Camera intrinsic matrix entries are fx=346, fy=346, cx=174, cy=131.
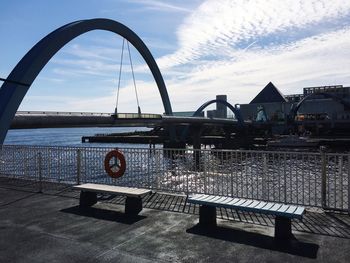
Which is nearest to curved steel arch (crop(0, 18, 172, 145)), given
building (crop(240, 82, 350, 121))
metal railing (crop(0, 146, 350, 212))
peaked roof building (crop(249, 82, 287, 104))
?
metal railing (crop(0, 146, 350, 212))

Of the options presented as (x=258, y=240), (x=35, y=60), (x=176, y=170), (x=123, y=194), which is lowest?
(x=258, y=240)

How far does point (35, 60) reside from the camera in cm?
2202

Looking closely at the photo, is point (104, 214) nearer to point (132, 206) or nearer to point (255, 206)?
point (132, 206)

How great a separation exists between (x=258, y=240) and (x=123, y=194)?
300cm

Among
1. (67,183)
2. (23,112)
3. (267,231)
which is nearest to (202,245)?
(267,231)

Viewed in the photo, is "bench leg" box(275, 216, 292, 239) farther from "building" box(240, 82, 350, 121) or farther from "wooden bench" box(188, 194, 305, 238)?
"building" box(240, 82, 350, 121)

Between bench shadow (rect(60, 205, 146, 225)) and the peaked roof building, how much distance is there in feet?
437

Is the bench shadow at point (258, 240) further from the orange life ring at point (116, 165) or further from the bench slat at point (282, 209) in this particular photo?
the orange life ring at point (116, 165)

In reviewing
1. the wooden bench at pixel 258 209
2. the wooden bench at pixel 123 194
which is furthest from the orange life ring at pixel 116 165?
the wooden bench at pixel 258 209

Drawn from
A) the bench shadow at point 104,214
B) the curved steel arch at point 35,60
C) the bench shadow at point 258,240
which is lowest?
the bench shadow at point 258,240

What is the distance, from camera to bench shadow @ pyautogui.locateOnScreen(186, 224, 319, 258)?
201 inches

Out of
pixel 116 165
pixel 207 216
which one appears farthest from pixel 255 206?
pixel 116 165

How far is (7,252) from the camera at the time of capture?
518 cm

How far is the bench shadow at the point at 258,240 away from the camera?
5.12 metres
